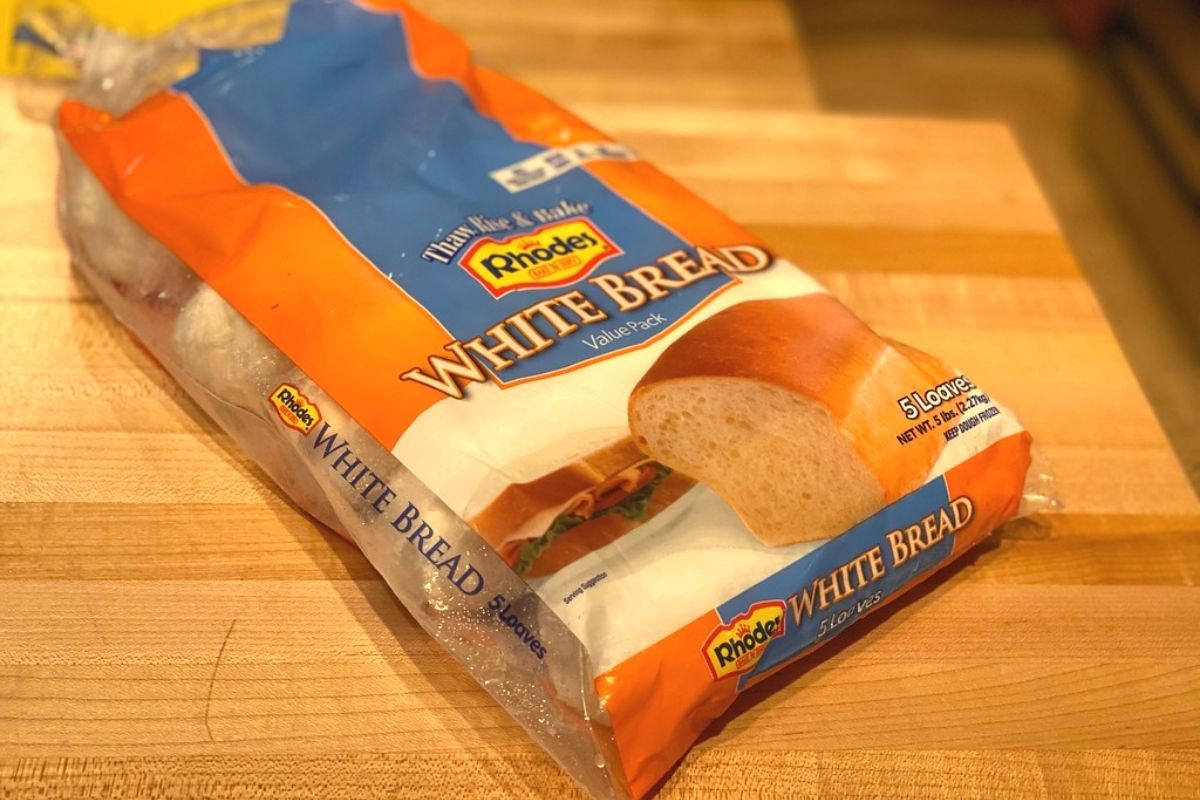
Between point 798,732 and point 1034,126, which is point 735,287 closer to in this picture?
point 798,732

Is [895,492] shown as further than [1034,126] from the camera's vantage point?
No

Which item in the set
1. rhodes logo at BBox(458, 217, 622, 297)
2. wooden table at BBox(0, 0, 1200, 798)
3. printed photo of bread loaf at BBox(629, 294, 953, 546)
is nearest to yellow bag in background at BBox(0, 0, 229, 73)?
wooden table at BBox(0, 0, 1200, 798)

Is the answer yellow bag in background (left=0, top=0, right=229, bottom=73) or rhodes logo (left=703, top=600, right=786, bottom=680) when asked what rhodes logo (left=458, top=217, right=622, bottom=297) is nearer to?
rhodes logo (left=703, top=600, right=786, bottom=680)

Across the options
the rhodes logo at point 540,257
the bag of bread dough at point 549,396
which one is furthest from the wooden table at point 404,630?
the rhodes logo at point 540,257

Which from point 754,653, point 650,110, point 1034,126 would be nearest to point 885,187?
point 650,110

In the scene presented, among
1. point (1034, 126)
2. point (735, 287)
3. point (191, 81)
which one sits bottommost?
point (1034, 126)

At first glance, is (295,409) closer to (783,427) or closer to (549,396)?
(549,396)

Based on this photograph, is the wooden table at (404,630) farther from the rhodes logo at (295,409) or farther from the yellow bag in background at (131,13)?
the yellow bag in background at (131,13)
